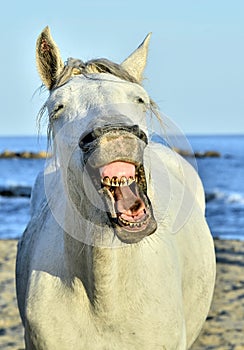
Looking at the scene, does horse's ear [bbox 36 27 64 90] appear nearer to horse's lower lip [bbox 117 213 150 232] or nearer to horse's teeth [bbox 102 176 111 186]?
horse's teeth [bbox 102 176 111 186]

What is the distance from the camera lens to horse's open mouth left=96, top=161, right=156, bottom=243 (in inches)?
104

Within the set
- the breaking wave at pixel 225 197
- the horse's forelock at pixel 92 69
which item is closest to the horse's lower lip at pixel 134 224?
the horse's forelock at pixel 92 69

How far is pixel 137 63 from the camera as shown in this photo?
3510 mm

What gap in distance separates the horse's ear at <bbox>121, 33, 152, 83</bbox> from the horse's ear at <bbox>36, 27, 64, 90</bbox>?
36cm

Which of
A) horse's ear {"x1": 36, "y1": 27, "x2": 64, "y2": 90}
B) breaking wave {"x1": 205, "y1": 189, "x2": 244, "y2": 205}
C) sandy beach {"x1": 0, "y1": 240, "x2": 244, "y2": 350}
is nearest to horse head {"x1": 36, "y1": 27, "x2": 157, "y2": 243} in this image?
horse's ear {"x1": 36, "y1": 27, "x2": 64, "y2": 90}

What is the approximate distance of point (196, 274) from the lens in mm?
4160

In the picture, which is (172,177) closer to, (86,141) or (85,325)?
(85,325)

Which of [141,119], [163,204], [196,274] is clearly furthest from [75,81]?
[196,274]

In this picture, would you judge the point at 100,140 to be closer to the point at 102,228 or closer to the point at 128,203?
the point at 128,203

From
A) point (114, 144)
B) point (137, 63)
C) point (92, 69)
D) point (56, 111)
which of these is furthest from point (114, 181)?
point (137, 63)

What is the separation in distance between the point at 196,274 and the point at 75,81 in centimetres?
164

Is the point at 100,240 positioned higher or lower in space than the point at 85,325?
higher

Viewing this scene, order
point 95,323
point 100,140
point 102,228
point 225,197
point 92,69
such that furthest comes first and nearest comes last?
point 225,197, point 92,69, point 95,323, point 102,228, point 100,140

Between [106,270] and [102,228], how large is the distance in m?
0.24
